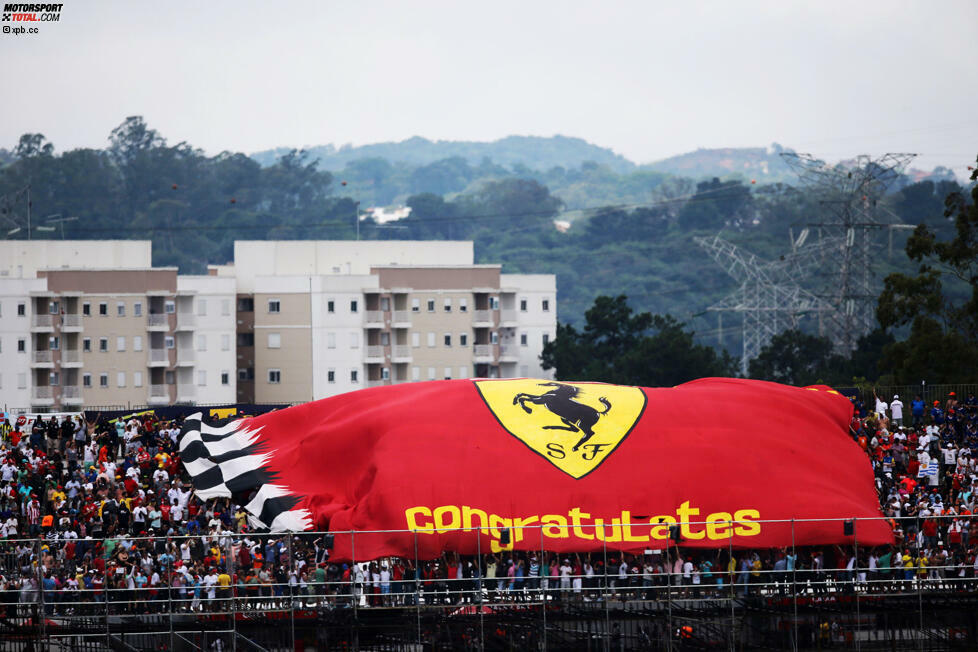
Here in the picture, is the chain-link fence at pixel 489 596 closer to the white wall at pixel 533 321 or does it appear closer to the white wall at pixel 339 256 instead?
the white wall at pixel 533 321

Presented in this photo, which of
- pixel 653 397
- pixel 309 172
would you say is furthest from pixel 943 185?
pixel 653 397

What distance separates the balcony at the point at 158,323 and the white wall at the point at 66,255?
695cm

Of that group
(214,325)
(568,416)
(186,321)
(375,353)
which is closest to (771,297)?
(375,353)

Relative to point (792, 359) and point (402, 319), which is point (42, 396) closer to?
point (402, 319)

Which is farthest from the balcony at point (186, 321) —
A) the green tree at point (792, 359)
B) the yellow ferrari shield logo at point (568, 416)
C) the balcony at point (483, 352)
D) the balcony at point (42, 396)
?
the yellow ferrari shield logo at point (568, 416)

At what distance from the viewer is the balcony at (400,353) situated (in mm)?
77688

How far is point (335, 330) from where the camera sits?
77250mm

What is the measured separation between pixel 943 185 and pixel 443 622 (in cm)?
13761

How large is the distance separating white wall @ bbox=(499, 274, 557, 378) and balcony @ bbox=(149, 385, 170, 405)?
2024cm

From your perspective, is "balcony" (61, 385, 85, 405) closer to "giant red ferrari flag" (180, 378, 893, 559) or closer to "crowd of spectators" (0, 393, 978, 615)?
"giant red ferrari flag" (180, 378, 893, 559)

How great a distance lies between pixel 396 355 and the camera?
7788cm

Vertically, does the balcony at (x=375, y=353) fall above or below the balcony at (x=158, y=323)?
below

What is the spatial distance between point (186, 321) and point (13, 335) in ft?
29.8

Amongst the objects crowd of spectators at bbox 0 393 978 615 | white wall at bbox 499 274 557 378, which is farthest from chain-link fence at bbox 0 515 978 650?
white wall at bbox 499 274 557 378
